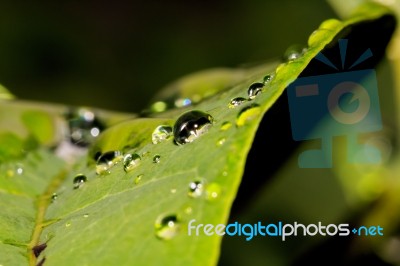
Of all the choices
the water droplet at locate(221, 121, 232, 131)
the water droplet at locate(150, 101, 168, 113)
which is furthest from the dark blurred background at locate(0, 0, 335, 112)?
the water droplet at locate(221, 121, 232, 131)

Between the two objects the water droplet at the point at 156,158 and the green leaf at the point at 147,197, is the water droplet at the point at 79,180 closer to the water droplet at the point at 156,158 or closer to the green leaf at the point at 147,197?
the green leaf at the point at 147,197

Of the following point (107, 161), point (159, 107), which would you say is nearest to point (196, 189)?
point (107, 161)

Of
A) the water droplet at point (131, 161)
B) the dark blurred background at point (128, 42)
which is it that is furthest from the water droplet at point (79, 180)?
the dark blurred background at point (128, 42)

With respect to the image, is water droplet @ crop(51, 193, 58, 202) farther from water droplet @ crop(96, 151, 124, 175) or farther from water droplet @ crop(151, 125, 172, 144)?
water droplet @ crop(151, 125, 172, 144)

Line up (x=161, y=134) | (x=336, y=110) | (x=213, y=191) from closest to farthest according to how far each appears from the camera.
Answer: (x=213, y=191)
(x=161, y=134)
(x=336, y=110)

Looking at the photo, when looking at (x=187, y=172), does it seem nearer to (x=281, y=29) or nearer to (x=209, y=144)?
(x=209, y=144)

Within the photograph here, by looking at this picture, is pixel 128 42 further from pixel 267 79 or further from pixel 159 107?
pixel 267 79

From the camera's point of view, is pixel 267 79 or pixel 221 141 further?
pixel 267 79
